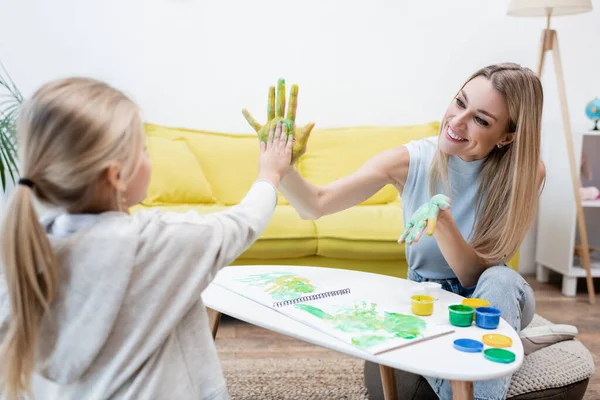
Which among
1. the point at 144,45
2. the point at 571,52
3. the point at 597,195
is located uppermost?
the point at 144,45

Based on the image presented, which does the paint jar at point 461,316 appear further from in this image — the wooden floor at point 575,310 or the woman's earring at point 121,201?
the wooden floor at point 575,310

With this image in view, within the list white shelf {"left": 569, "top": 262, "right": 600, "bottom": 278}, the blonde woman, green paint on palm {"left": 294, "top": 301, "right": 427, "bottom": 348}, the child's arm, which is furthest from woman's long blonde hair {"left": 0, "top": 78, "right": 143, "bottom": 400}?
white shelf {"left": 569, "top": 262, "right": 600, "bottom": 278}

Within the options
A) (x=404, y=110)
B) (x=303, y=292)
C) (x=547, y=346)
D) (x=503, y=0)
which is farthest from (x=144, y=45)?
(x=547, y=346)

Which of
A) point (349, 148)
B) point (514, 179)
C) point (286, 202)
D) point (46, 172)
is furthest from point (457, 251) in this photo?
point (349, 148)

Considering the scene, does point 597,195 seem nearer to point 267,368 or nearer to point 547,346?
point 547,346

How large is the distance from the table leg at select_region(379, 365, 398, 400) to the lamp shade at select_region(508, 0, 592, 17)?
2047 millimetres

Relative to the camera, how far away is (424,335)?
3.47 feet

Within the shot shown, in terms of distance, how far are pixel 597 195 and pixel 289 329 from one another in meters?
2.56

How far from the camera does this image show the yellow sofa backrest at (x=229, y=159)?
2721 mm

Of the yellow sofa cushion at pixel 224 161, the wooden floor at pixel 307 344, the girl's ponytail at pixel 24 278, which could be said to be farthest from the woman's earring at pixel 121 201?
the yellow sofa cushion at pixel 224 161

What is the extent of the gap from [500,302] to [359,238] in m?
1.20

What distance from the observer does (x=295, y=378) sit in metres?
1.97

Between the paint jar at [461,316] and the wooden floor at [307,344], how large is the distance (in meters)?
1.00

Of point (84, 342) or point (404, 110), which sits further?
point (404, 110)
